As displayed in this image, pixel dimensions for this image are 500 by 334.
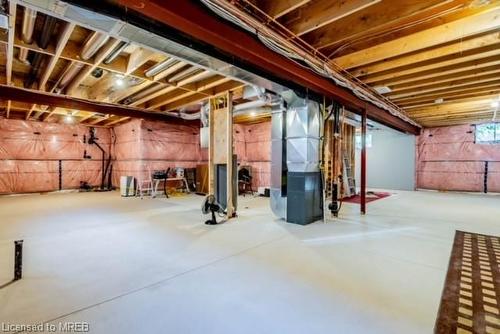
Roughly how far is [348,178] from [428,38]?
5143 mm

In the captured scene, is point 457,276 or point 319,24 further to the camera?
point 319,24

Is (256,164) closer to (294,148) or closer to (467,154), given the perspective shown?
(294,148)

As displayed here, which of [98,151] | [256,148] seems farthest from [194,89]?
[98,151]

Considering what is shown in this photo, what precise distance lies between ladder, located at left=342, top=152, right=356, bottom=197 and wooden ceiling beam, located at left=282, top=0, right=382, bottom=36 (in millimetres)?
Answer: 5441

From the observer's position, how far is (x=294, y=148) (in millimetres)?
4223

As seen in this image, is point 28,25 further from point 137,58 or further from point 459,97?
point 459,97

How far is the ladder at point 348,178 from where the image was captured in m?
7.42

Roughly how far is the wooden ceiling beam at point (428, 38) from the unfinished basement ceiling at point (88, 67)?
5.39 ft

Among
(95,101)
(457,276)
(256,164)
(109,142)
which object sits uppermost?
(95,101)

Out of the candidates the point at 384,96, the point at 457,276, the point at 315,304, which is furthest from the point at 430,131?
the point at 315,304

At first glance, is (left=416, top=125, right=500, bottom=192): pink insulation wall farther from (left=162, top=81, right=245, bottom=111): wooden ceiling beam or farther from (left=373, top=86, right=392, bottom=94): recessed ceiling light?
(left=162, top=81, right=245, bottom=111): wooden ceiling beam

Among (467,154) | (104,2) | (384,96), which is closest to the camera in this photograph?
(104,2)

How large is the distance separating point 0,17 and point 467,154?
1195 centimetres

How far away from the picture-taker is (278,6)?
94.3 inches
